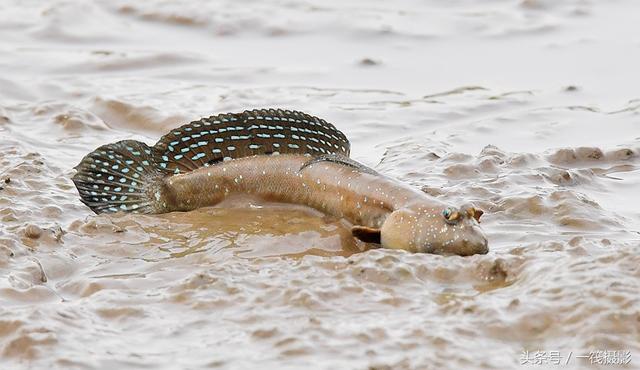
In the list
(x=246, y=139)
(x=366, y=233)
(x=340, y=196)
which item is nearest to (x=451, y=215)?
(x=366, y=233)

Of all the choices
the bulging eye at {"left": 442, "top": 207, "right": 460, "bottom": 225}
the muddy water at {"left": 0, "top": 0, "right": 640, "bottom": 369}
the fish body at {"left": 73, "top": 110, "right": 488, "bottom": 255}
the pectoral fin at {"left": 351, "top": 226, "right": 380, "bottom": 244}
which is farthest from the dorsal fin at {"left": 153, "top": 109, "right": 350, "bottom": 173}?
the bulging eye at {"left": 442, "top": 207, "right": 460, "bottom": 225}

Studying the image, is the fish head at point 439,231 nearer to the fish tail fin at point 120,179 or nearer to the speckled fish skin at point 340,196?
the speckled fish skin at point 340,196

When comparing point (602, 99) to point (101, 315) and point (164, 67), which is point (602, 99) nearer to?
point (164, 67)

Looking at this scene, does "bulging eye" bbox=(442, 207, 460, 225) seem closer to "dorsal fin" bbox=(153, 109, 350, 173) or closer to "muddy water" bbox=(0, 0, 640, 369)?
"muddy water" bbox=(0, 0, 640, 369)

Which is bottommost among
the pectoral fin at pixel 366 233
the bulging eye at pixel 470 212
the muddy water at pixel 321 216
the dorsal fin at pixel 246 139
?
the muddy water at pixel 321 216

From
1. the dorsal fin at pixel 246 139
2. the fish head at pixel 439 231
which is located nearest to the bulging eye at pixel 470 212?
the fish head at pixel 439 231

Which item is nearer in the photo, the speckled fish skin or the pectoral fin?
the speckled fish skin

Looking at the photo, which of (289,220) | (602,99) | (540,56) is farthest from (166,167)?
(540,56)
